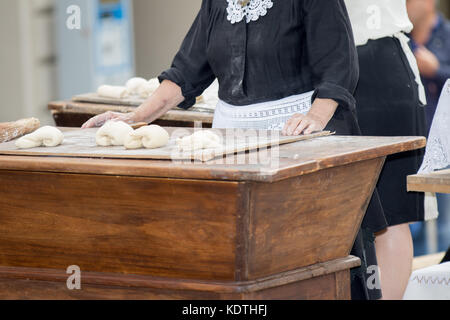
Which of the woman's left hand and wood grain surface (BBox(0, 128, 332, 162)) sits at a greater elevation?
the woman's left hand

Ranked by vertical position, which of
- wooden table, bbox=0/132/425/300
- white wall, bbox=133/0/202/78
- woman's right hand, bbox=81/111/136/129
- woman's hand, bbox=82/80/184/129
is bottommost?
wooden table, bbox=0/132/425/300

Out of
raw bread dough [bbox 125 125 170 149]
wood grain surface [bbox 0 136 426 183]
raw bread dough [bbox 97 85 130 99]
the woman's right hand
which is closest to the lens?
wood grain surface [bbox 0 136 426 183]

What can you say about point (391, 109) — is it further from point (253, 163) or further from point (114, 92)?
point (253, 163)

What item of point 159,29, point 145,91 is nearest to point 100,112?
point 145,91

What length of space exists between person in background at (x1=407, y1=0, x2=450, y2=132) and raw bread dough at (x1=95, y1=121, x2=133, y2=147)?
2.28 metres

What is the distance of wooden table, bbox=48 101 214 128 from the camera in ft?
13.3

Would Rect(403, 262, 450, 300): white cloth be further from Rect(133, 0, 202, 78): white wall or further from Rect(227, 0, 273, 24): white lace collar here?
Rect(133, 0, 202, 78): white wall

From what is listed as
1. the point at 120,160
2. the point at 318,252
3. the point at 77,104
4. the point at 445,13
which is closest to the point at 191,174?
the point at 120,160

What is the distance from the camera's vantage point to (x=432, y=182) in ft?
8.82

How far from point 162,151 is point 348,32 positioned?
34.6 inches

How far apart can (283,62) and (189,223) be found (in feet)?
2.97

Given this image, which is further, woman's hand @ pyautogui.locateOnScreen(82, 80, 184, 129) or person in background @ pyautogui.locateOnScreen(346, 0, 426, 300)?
person in background @ pyautogui.locateOnScreen(346, 0, 426, 300)

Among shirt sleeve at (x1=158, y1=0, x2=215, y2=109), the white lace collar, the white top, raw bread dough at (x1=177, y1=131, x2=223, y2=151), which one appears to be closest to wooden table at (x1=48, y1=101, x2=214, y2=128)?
shirt sleeve at (x1=158, y1=0, x2=215, y2=109)
